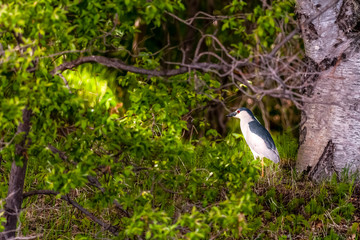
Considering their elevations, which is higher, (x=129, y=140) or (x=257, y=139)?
(x=129, y=140)

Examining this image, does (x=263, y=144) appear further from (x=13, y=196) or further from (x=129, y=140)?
(x=13, y=196)

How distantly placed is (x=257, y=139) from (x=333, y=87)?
973 mm

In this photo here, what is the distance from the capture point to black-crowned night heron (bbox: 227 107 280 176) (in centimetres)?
588

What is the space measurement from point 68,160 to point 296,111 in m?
3.87

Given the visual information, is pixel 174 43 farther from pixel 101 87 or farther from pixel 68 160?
pixel 68 160

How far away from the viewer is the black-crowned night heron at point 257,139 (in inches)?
231

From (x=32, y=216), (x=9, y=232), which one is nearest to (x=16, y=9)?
(x=9, y=232)

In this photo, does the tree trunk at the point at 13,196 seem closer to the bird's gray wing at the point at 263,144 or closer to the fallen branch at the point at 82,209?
the fallen branch at the point at 82,209

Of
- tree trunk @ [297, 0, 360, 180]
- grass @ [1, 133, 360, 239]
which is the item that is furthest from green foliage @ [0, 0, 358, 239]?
tree trunk @ [297, 0, 360, 180]

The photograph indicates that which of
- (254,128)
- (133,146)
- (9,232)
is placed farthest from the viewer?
(254,128)

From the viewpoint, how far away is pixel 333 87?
5.60 m

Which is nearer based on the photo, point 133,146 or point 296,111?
point 133,146

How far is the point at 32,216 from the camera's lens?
5062 millimetres

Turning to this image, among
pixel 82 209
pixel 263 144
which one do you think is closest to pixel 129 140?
pixel 82 209
